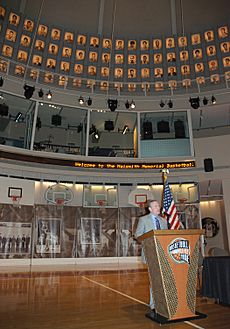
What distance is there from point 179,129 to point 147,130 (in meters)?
1.59

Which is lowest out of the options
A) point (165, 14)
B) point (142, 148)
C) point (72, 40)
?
point (142, 148)

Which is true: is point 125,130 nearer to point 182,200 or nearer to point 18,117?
point 182,200

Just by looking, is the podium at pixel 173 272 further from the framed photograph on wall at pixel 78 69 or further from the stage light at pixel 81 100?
the framed photograph on wall at pixel 78 69

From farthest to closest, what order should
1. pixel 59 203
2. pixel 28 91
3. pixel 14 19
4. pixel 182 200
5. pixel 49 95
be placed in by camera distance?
pixel 182 200, pixel 14 19, pixel 59 203, pixel 49 95, pixel 28 91

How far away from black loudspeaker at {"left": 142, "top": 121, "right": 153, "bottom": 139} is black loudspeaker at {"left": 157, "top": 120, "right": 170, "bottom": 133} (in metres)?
0.40

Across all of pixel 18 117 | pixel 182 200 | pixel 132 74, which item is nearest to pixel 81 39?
pixel 132 74

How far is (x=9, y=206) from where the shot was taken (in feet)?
37.3

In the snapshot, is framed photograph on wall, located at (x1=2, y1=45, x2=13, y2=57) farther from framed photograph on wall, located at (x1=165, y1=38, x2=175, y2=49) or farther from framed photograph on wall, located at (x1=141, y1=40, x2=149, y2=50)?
framed photograph on wall, located at (x1=165, y1=38, x2=175, y2=49)

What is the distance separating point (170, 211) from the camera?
3795mm

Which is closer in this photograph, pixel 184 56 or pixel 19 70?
pixel 19 70

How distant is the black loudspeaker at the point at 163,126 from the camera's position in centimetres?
1378

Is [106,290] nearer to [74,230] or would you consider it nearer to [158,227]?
[158,227]

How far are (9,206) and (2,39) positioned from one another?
7.87 m

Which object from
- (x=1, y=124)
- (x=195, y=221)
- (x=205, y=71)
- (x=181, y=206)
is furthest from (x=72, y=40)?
(x=195, y=221)
